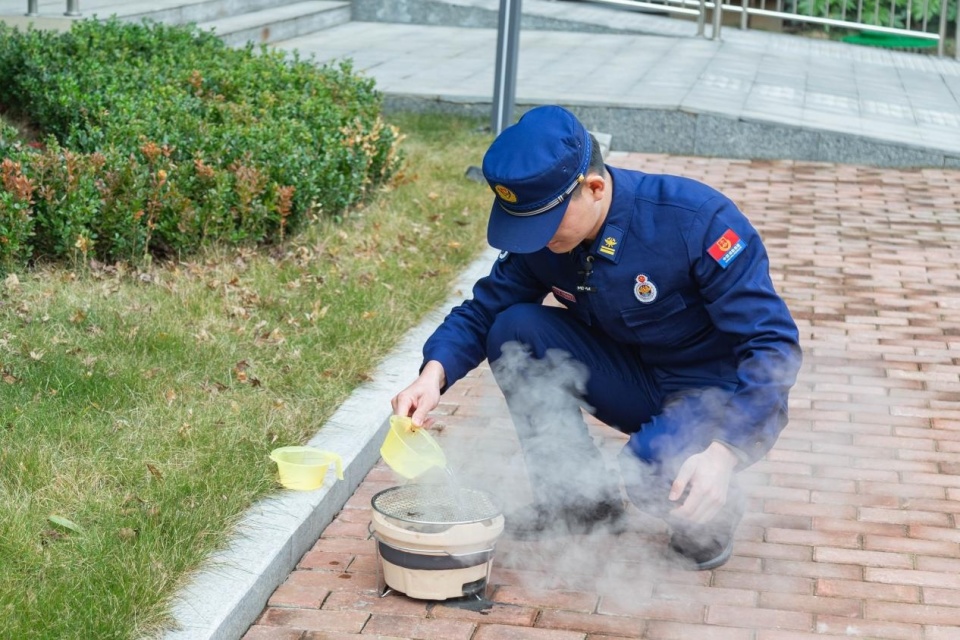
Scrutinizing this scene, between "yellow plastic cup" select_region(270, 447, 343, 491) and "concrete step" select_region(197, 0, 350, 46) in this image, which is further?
"concrete step" select_region(197, 0, 350, 46)

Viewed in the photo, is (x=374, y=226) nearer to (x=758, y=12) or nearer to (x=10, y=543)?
(x=10, y=543)

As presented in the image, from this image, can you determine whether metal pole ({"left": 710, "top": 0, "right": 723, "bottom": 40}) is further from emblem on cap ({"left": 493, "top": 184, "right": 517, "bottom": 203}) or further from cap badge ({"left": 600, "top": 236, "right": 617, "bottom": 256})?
emblem on cap ({"left": 493, "top": 184, "right": 517, "bottom": 203})

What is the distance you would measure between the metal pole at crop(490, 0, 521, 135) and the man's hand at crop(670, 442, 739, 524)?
5.28 m

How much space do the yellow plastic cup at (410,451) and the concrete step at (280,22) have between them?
758 cm

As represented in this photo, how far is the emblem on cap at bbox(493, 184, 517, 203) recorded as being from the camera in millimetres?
2980

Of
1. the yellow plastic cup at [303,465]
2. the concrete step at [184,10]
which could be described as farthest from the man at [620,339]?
the concrete step at [184,10]

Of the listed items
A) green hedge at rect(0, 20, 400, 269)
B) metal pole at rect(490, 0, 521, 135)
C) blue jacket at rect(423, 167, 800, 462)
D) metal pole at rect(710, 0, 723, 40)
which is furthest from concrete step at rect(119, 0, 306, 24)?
blue jacket at rect(423, 167, 800, 462)

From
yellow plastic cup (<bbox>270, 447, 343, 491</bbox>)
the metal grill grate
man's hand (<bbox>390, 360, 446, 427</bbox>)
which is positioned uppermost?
man's hand (<bbox>390, 360, 446, 427</bbox>)

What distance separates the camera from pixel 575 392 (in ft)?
11.5

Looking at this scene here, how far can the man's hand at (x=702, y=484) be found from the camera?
2.90 metres

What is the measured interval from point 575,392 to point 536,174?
0.81 metres

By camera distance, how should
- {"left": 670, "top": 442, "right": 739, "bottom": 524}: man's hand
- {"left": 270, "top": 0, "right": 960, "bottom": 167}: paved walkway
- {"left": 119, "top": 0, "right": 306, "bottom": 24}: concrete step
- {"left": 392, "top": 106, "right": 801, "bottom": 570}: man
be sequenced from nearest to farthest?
{"left": 670, "top": 442, "right": 739, "bottom": 524}: man's hand → {"left": 392, "top": 106, "right": 801, "bottom": 570}: man → {"left": 270, "top": 0, "right": 960, "bottom": 167}: paved walkway → {"left": 119, "top": 0, "right": 306, "bottom": 24}: concrete step

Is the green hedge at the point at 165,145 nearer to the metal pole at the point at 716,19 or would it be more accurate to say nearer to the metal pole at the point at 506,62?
the metal pole at the point at 506,62

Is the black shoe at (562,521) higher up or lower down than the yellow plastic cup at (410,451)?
lower down
